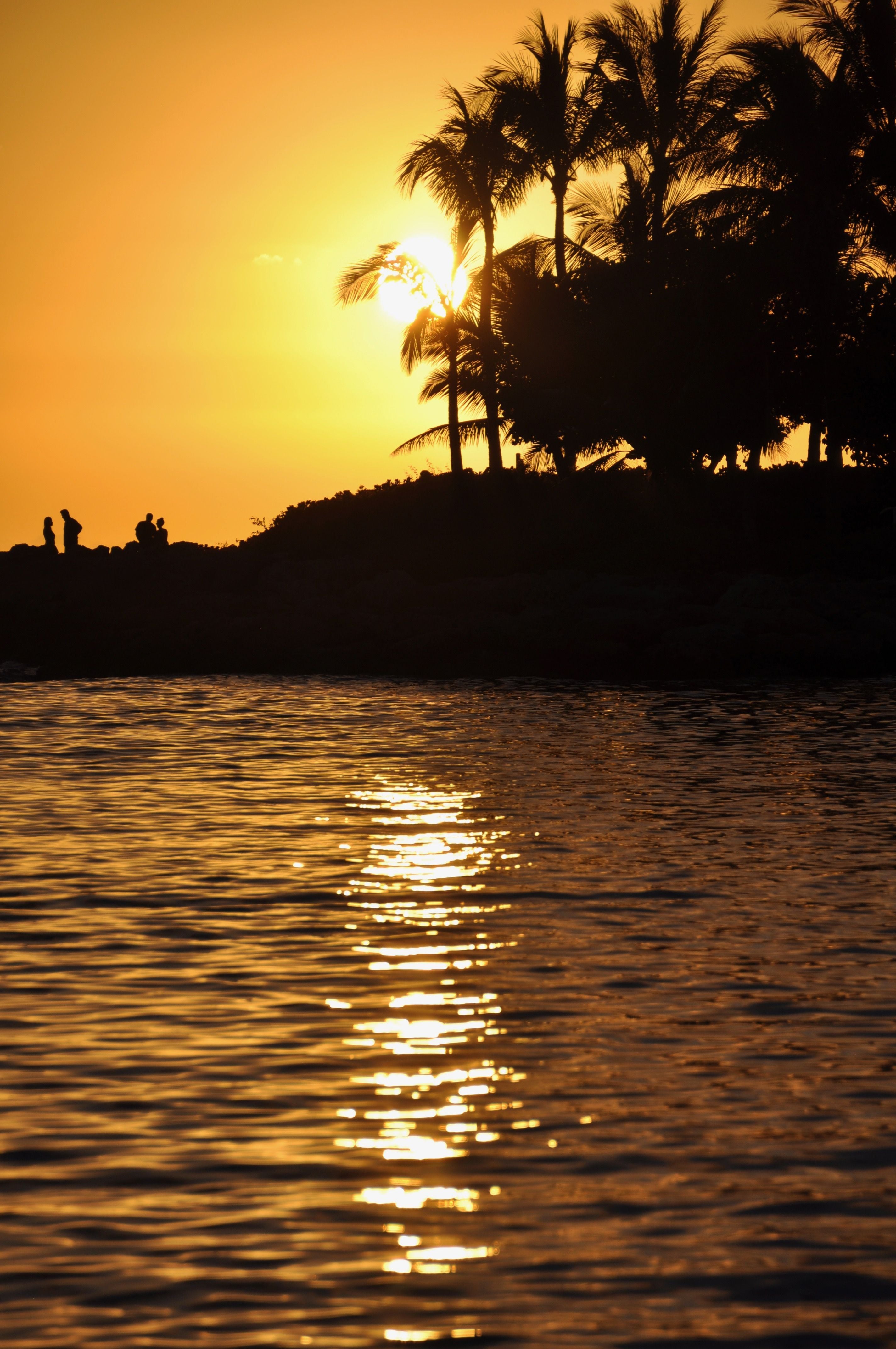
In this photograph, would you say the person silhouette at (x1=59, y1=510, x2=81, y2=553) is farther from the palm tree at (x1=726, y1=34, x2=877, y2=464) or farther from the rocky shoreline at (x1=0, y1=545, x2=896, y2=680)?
the palm tree at (x1=726, y1=34, x2=877, y2=464)

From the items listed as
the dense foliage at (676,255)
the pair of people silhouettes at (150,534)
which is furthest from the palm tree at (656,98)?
the pair of people silhouettes at (150,534)

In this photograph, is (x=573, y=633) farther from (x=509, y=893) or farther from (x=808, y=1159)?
(x=808, y=1159)

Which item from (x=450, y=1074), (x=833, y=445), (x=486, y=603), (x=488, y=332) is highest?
(x=488, y=332)

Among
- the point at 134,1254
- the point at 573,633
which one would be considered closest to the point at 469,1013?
the point at 134,1254

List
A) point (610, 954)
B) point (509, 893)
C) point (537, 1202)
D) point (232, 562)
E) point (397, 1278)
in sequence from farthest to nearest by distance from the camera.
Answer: point (232, 562) → point (509, 893) → point (610, 954) → point (537, 1202) → point (397, 1278)

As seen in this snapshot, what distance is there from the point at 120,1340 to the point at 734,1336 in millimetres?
1782

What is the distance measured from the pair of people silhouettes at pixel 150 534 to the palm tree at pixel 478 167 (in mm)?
12975

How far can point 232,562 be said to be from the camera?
4675 cm

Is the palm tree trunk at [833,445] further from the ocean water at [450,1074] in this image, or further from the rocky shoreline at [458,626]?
the ocean water at [450,1074]

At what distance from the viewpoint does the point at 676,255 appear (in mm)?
42750

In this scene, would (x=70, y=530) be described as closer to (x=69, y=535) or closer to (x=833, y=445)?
(x=69, y=535)

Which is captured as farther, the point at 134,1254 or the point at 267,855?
the point at 267,855

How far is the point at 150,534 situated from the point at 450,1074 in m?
44.8

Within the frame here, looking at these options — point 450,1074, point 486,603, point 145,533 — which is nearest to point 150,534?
point 145,533
